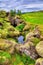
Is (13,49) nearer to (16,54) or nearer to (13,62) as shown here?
(16,54)

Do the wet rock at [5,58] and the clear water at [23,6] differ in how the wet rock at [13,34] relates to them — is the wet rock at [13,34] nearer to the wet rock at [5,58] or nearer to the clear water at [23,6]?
the wet rock at [5,58]

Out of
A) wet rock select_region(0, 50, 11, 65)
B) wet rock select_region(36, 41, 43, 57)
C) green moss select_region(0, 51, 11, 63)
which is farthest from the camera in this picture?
wet rock select_region(36, 41, 43, 57)

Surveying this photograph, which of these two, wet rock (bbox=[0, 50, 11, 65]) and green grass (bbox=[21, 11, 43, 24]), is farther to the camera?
green grass (bbox=[21, 11, 43, 24])

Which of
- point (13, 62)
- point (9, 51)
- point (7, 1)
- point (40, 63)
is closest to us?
point (40, 63)

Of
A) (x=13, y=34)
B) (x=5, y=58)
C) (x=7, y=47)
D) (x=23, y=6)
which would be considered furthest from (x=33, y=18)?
(x=5, y=58)

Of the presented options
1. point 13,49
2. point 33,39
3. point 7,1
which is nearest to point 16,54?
point 13,49

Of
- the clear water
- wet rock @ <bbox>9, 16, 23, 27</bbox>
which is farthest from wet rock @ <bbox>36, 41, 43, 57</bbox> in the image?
the clear water

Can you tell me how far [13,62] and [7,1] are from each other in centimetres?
12167

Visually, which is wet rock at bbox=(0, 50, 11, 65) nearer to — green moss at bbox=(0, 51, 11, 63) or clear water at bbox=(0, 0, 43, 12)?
green moss at bbox=(0, 51, 11, 63)

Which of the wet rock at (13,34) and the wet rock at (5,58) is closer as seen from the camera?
the wet rock at (5,58)

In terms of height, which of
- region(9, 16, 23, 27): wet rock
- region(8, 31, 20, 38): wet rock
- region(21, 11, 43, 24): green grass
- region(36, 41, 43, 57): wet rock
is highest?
region(36, 41, 43, 57): wet rock

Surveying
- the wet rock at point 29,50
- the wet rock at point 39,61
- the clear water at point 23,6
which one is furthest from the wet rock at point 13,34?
the clear water at point 23,6

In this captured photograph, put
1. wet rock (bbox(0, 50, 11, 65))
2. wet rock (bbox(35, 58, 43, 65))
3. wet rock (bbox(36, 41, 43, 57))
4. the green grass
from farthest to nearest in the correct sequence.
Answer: the green grass < wet rock (bbox(36, 41, 43, 57)) < wet rock (bbox(0, 50, 11, 65)) < wet rock (bbox(35, 58, 43, 65))

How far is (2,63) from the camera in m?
39.7
